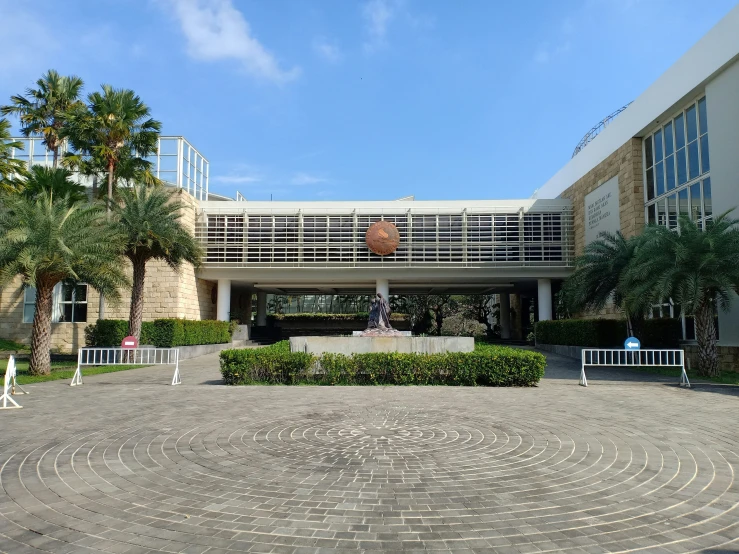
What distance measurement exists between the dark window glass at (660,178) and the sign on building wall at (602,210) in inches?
114

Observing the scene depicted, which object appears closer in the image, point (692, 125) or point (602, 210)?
point (692, 125)

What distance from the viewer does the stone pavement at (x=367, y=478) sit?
3914mm

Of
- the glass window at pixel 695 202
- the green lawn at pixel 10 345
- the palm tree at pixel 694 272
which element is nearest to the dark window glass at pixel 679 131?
the glass window at pixel 695 202

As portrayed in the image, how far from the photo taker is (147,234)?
66.6 feet

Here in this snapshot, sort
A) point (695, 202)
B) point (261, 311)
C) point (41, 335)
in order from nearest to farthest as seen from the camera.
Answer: point (41, 335)
point (695, 202)
point (261, 311)

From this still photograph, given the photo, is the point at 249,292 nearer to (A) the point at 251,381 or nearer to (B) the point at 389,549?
(A) the point at 251,381

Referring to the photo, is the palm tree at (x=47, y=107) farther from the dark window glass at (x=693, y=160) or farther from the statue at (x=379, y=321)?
the dark window glass at (x=693, y=160)

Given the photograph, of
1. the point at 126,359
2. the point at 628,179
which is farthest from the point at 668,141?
the point at 126,359

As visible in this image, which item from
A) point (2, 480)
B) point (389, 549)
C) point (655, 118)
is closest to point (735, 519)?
point (389, 549)

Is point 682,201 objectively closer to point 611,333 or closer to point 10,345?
point 611,333

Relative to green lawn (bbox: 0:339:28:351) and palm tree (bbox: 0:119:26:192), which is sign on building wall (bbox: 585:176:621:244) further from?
green lawn (bbox: 0:339:28:351)

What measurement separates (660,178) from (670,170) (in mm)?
879

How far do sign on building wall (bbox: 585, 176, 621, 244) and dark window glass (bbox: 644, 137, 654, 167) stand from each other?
2.15m

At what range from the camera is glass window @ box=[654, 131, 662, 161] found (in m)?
23.3
